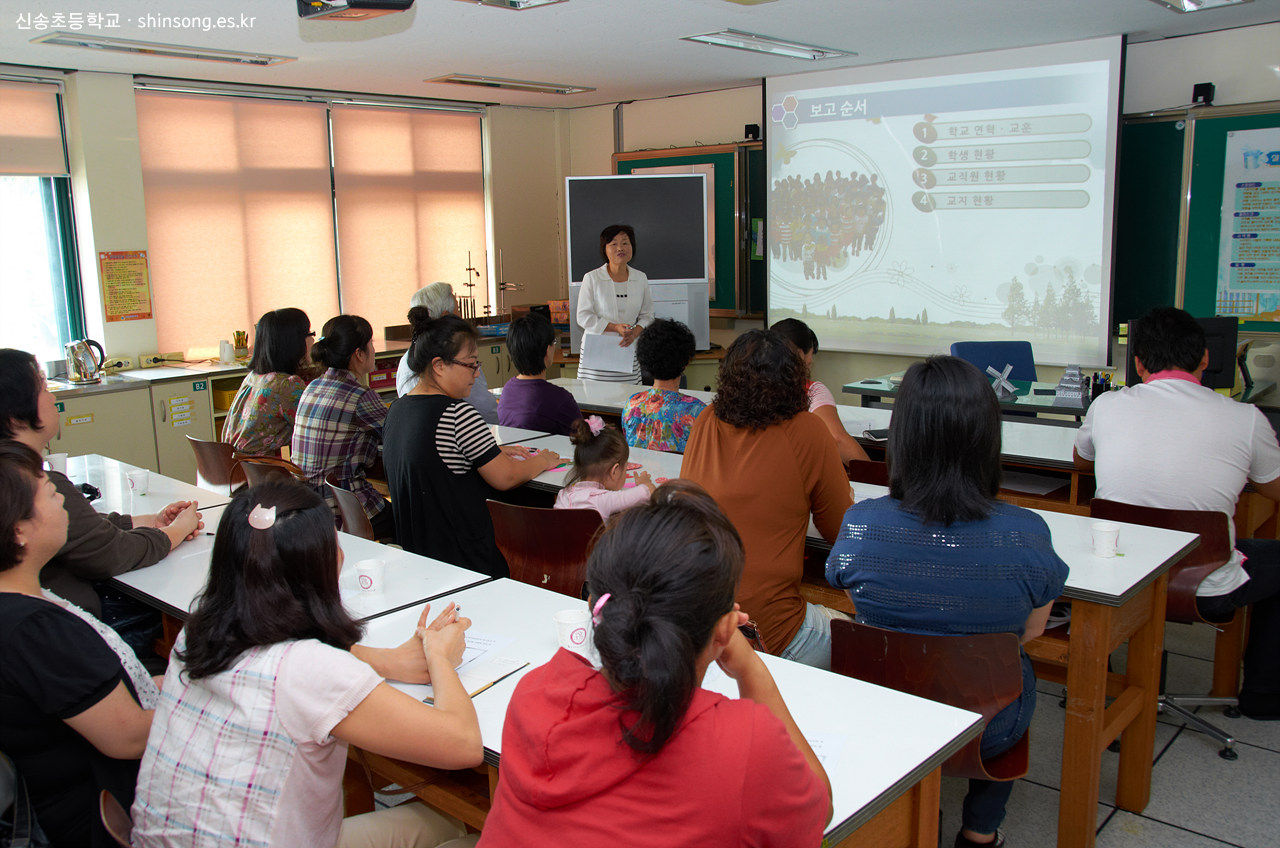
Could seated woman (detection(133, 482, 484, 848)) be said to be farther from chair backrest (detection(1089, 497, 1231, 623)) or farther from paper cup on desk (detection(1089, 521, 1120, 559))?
chair backrest (detection(1089, 497, 1231, 623))

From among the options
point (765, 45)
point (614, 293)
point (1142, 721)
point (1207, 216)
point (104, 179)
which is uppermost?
point (765, 45)

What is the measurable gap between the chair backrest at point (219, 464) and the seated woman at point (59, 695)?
208 centimetres

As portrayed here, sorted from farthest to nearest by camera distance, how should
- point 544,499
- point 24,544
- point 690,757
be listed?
point 544,499
point 24,544
point 690,757

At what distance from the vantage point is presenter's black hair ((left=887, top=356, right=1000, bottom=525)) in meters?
1.87

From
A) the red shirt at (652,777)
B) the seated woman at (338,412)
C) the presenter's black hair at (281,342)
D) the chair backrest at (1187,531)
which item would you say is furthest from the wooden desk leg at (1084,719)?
the presenter's black hair at (281,342)

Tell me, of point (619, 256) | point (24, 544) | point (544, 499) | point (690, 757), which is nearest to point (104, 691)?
point (24, 544)

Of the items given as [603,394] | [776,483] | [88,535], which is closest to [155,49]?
[603,394]

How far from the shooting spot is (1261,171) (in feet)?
16.9

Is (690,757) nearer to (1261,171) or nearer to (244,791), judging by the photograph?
(244,791)

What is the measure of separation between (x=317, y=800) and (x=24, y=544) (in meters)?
0.79

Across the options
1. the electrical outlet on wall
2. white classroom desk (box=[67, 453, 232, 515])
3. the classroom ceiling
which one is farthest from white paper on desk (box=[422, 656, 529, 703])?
the electrical outlet on wall

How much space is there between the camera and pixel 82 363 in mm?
5738

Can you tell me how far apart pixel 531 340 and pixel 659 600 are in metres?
2.95

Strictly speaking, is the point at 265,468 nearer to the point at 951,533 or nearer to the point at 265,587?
the point at 265,587
